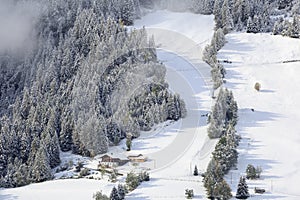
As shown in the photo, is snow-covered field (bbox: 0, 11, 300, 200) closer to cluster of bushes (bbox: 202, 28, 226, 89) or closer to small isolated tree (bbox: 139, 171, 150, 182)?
small isolated tree (bbox: 139, 171, 150, 182)

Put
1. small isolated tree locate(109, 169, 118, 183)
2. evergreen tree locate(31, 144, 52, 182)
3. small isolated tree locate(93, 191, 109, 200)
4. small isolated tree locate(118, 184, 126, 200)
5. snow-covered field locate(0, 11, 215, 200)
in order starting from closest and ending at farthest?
small isolated tree locate(93, 191, 109, 200) → small isolated tree locate(118, 184, 126, 200) → snow-covered field locate(0, 11, 215, 200) → small isolated tree locate(109, 169, 118, 183) → evergreen tree locate(31, 144, 52, 182)

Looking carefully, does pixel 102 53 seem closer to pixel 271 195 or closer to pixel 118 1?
pixel 118 1

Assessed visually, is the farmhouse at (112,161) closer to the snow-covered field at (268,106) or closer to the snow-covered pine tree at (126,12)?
the snow-covered field at (268,106)

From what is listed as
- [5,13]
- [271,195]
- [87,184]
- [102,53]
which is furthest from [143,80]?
[5,13]

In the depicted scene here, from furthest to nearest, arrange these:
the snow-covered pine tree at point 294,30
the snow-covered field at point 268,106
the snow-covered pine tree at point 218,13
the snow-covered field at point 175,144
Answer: the snow-covered pine tree at point 218,13 → the snow-covered pine tree at point 294,30 → the snow-covered field at point 268,106 → the snow-covered field at point 175,144

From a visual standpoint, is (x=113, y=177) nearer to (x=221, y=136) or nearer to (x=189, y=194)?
(x=189, y=194)

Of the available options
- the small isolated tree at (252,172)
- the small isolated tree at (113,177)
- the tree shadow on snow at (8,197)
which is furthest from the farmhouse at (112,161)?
the small isolated tree at (252,172)

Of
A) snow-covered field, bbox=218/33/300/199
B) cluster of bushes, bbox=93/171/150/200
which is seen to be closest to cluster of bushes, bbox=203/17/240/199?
snow-covered field, bbox=218/33/300/199

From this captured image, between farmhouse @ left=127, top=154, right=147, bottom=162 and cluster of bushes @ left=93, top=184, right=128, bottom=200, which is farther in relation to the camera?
farmhouse @ left=127, top=154, right=147, bottom=162
